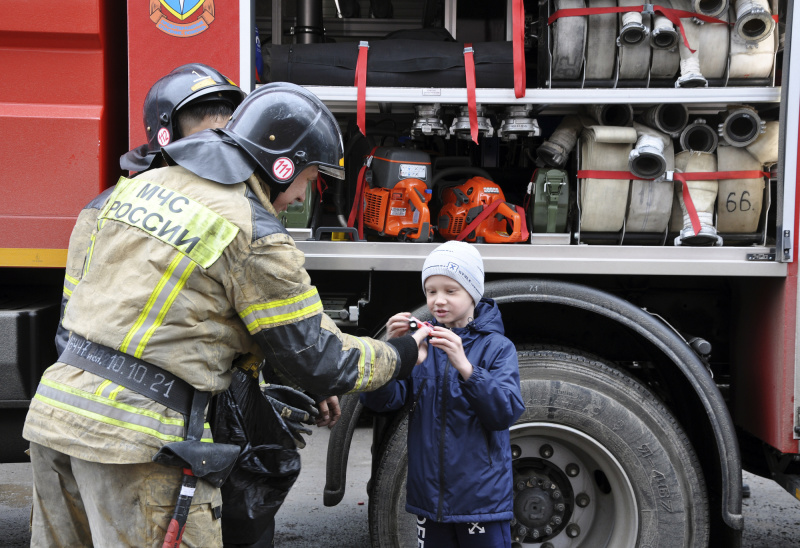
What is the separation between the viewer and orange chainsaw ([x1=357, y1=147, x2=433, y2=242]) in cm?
297

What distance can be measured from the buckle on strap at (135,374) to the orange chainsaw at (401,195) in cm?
130

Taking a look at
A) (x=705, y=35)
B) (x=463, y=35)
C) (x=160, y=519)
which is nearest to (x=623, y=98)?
(x=705, y=35)

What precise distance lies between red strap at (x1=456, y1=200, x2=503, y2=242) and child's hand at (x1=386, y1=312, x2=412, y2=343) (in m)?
0.72

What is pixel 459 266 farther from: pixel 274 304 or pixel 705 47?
pixel 705 47

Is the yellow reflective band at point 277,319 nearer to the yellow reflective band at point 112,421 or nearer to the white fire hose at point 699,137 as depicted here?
the yellow reflective band at point 112,421

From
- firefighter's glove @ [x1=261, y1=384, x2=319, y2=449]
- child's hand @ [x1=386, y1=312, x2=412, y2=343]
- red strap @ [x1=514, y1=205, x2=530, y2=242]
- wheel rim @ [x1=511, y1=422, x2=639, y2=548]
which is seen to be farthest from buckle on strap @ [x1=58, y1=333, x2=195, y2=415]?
red strap @ [x1=514, y1=205, x2=530, y2=242]

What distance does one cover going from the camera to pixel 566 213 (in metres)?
2.92

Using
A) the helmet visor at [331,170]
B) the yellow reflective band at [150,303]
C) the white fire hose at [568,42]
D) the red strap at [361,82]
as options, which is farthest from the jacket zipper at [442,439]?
the white fire hose at [568,42]

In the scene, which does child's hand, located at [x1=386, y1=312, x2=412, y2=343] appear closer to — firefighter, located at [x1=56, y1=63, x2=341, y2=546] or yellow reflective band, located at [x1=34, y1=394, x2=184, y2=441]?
firefighter, located at [x1=56, y1=63, x2=341, y2=546]

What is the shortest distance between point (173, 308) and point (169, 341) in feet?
0.29

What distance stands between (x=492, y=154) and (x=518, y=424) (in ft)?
4.39

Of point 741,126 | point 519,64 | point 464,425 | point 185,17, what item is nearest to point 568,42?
point 519,64

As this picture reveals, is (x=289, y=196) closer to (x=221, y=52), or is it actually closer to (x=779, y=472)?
(x=221, y=52)

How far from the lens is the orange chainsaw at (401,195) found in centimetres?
297
